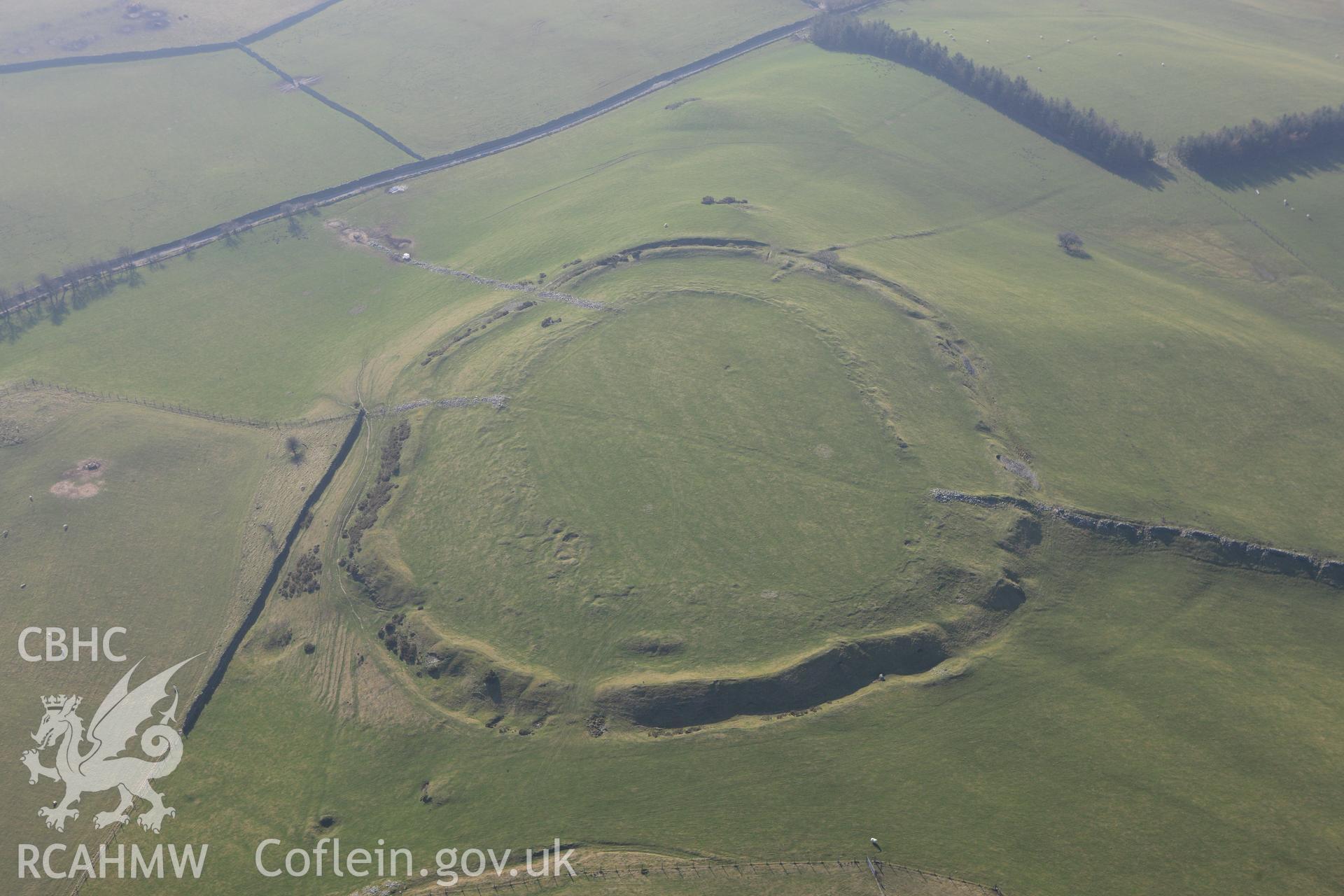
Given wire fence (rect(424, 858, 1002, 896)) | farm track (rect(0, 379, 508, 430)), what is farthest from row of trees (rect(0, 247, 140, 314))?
wire fence (rect(424, 858, 1002, 896))

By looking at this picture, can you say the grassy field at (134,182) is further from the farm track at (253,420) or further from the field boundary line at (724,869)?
the field boundary line at (724,869)

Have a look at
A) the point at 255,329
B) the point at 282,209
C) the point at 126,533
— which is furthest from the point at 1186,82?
the point at 126,533

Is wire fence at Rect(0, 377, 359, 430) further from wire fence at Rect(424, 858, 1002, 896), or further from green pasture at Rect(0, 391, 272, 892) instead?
wire fence at Rect(424, 858, 1002, 896)

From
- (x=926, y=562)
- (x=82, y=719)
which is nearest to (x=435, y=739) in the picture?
(x=82, y=719)

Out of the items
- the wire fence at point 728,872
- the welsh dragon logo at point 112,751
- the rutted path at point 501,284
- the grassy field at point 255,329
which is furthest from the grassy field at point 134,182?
the wire fence at point 728,872

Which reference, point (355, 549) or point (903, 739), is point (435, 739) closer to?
point (355, 549)

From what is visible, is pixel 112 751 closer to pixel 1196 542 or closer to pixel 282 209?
pixel 1196 542
